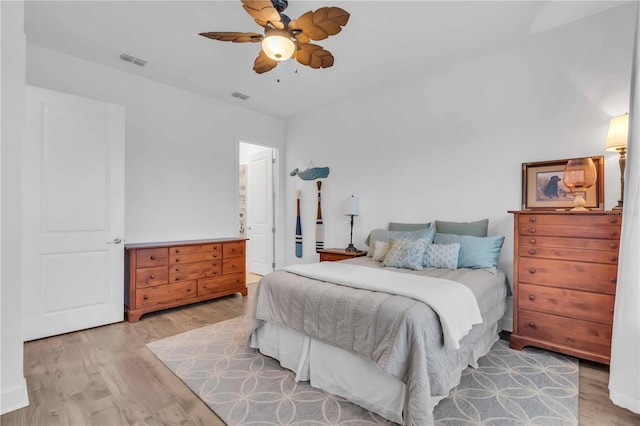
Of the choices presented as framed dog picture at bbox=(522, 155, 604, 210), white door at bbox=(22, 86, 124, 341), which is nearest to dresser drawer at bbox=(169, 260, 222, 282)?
white door at bbox=(22, 86, 124, 341)

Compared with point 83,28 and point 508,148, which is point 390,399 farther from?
point 83,28

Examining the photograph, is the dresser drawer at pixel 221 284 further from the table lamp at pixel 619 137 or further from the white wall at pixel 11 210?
the table lamp at pixel 619 137

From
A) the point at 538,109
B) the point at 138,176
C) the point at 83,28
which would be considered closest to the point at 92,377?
the point at 138,176

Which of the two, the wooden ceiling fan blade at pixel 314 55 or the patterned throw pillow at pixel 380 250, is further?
the patterned throw pillow at pixel 380 250

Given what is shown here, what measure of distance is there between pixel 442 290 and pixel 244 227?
492 cm

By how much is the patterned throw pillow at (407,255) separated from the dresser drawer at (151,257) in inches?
96.0

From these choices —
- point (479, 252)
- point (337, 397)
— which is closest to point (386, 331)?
point (337, 397)

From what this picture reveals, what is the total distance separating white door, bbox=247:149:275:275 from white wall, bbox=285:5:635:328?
1.11 m

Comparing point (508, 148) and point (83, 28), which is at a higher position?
point (83, 28)

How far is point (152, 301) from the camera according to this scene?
357 cm

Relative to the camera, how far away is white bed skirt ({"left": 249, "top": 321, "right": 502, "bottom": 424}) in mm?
1834

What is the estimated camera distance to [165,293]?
3.68 meters

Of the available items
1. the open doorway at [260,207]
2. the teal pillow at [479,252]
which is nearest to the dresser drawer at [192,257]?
the open doorway at [260,207]

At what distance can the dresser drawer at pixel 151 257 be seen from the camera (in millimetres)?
3486
